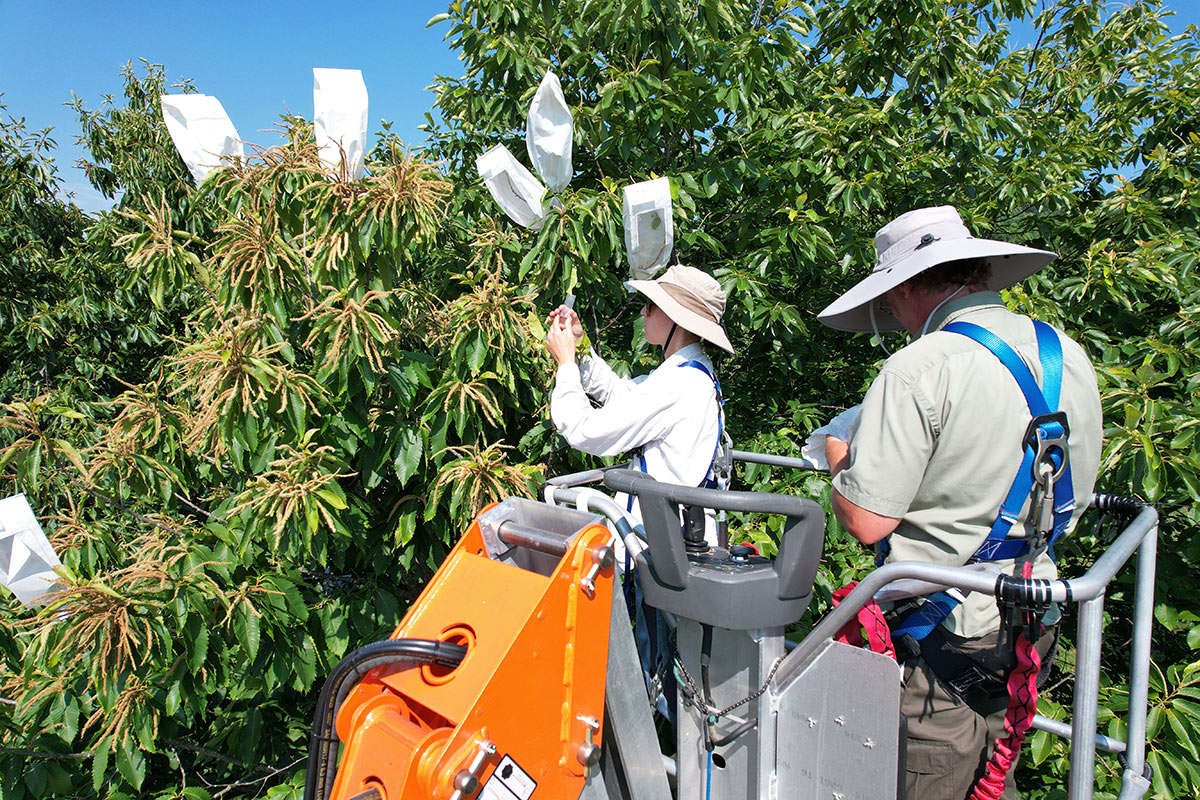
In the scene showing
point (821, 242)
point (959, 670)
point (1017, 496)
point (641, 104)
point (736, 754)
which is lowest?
point (736, 754)

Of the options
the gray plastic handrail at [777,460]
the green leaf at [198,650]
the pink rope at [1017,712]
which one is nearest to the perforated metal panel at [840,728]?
the pink rope at [1017,712]

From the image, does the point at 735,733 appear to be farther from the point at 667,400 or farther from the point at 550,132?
the point at 550,132

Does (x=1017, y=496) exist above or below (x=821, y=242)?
below

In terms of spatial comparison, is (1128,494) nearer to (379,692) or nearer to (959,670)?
(959,670)

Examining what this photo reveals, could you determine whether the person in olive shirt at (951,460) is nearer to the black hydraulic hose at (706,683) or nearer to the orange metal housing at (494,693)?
the black hydraulic hose at (706,683)

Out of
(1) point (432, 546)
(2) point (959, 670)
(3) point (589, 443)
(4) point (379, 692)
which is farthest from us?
(1) point (432, 546)

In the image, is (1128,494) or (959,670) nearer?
(959,670)

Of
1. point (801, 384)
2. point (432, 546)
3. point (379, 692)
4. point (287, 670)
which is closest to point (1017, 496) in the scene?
point (379, 692)

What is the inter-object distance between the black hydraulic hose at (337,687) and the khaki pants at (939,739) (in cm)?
103

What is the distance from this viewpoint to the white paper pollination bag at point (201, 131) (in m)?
2.62

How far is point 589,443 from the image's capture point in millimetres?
2076

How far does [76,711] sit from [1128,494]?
399cm

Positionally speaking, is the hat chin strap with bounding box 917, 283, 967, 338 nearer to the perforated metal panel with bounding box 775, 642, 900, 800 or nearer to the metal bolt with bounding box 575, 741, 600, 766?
the perforated metal panel with bounding box 775, 642, 900, 800

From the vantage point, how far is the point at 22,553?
1866mm
